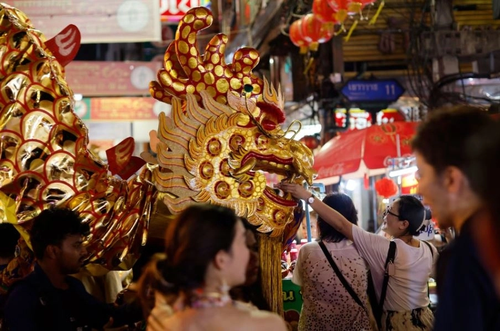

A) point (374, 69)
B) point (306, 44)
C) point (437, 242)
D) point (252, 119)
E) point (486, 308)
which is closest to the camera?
point (486, 308)

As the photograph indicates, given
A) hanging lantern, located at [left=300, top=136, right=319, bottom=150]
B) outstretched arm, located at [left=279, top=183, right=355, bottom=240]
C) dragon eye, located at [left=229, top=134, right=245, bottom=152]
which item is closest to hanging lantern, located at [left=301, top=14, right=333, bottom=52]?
hanging lantern, located at [left=300, top=136, right=319, bottom=150]

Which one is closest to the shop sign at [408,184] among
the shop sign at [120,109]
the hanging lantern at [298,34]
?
the hanging lantern at [298,34]

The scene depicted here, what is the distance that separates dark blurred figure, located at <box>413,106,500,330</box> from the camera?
1.84m

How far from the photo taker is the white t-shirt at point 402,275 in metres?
4.48

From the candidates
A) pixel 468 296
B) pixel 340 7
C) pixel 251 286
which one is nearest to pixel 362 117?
pixel 340 7

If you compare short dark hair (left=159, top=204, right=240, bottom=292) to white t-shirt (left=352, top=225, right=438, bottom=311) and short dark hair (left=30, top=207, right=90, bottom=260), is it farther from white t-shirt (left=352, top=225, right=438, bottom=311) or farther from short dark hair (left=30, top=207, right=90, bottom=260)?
white t-shirt (left=352, top=225, right=438, bottom=311)

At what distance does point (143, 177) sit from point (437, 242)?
443 cm

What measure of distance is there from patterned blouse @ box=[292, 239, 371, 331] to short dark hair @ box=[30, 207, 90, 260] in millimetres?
1486

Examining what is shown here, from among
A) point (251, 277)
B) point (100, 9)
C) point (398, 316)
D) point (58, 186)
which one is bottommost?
point (398, 316)

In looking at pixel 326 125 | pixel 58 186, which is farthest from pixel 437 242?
pixel 326 125

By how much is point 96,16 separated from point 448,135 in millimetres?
6355

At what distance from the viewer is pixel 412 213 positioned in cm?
471

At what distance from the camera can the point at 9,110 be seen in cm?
392

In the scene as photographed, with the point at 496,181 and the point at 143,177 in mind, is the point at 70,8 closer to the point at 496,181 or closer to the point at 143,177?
the point at 143,177
